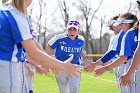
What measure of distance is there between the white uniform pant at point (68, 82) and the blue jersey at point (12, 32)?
522 centimetres

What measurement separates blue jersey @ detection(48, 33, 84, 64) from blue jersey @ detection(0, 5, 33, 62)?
5.48 meters

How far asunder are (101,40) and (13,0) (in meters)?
47.9

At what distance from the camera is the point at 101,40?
52031 millimetres

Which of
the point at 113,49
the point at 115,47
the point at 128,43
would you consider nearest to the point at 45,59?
the point at 128,43

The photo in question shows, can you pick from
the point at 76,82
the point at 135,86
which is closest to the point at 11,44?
the point at 135,86

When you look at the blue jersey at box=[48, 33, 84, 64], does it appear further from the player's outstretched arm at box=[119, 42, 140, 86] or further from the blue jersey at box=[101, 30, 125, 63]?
the player's outstretched arm at box=[119, 42, 140, 86]

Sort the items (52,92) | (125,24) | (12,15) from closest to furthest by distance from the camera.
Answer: (12,15) → (125,24) → (52,92)

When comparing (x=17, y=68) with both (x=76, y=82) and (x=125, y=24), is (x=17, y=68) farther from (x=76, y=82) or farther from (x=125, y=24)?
(x=76, y=82)

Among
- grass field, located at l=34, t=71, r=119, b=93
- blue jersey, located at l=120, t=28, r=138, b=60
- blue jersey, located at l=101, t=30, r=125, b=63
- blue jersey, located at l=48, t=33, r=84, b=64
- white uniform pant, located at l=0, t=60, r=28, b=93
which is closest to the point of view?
white uniform pant, located at l=0, t=60, r=28, b=93

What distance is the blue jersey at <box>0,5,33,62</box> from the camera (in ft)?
14.0

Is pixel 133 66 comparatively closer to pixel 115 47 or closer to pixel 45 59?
pixel 45 59

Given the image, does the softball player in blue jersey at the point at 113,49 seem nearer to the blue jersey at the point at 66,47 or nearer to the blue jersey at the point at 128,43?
the blue jersey at the point at 66,47

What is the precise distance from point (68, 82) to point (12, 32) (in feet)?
18.4

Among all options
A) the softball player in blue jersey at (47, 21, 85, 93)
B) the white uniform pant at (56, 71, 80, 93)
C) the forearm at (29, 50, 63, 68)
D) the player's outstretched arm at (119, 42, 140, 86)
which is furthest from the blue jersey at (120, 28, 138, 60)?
the softball player in blue jersey at (47, 21, 85, 93)
